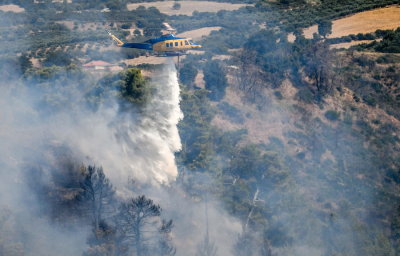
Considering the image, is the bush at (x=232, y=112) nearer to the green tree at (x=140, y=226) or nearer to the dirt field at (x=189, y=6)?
the green tree at (x=140, y=226)

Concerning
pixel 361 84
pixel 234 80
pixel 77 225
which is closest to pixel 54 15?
pixel 234 80

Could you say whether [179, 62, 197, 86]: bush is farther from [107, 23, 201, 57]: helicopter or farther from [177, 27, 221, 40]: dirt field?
[177, 27, 221, 40]: dirt field

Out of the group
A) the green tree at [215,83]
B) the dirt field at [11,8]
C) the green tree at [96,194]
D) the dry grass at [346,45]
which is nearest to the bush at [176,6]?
the dirt field at [11,8]

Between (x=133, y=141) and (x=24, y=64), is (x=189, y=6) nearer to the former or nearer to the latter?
(x=24, y=64)

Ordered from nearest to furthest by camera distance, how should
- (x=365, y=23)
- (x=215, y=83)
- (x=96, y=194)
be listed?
(x=96, y=194) → (x=215, y=83) → (x=365, y=23)

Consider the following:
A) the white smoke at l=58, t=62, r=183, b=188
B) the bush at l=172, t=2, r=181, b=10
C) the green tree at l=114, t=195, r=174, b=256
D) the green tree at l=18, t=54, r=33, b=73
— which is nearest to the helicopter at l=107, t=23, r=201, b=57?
the white smoke at l=58, t=62, r=183, b=188

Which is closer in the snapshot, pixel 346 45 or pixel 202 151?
pixel 202 151

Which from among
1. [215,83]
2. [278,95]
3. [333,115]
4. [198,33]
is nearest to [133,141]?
[215,83]
